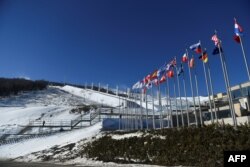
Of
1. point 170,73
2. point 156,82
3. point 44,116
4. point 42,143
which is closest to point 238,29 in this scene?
point 170,73

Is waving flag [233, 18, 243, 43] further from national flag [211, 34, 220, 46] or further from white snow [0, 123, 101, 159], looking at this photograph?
white snow [0, 123, 101, 159]

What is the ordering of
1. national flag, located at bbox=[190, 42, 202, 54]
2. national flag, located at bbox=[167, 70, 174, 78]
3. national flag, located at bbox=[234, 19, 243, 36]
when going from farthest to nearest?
national flag, located at bbox=[167, 70, 174, 78] < national flag, located at bbox=[190, 42, 202, 54] < national flag, located at bbox=[234, 19, 243, 36]

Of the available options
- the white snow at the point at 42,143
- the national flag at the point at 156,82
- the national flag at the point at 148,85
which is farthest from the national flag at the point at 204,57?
the white snow at the point at 42,143

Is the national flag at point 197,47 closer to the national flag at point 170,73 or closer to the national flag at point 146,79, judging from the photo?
the national flag at point 170,73

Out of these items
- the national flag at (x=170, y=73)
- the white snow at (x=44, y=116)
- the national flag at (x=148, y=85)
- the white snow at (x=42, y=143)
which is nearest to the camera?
the national flag at (x=170, y=73)

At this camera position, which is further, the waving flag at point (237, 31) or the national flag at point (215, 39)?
the national flag at point (215, 39)

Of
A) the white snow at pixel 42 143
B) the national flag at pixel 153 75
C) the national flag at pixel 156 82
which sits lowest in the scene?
the white snow at pixel 42 143

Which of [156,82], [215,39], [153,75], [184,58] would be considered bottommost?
[156,82]

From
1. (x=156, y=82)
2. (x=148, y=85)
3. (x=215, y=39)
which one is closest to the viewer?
(x=215, y=39)

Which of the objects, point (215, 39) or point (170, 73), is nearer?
point (215, 39)

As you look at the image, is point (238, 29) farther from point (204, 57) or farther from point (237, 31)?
point (204, 57)

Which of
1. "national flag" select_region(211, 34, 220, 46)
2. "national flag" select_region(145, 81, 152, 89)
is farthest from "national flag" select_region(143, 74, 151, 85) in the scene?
"national flag" select_region(211, 34, 220, 46)

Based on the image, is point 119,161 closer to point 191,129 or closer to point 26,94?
point 191,129

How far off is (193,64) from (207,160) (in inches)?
514
